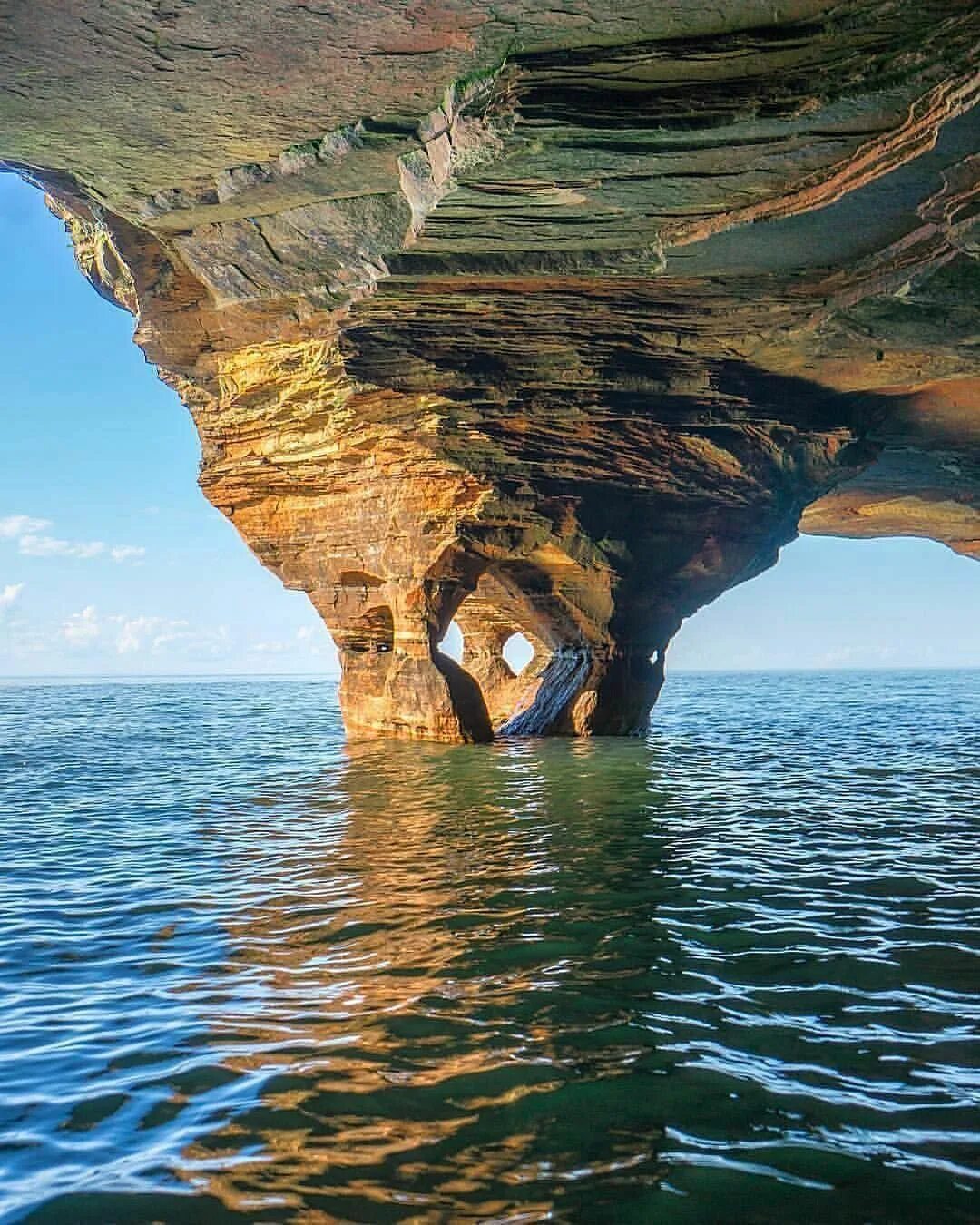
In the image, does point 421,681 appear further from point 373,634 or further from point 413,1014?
point 413,1014

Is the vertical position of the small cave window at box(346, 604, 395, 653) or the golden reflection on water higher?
the small cave window at box(346, 604, 395, 653)

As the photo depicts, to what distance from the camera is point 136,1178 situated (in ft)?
13.0

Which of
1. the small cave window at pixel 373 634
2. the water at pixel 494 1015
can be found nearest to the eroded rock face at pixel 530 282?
the small cave window at pixel 373 634

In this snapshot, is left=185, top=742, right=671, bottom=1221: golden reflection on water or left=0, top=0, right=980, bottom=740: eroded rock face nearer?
left=185, top=742, right=671, bottom=1221: golden reflection on water

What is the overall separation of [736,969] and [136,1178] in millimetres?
3810

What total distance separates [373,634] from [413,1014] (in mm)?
18945

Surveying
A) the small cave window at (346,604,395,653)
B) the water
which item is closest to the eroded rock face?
the small cave window at (346,604,395,653)

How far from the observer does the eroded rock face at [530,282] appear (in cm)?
907

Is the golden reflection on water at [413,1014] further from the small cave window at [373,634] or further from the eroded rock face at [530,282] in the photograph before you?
the small cave window at [373,634]

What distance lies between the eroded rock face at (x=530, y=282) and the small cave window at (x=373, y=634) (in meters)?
0.07

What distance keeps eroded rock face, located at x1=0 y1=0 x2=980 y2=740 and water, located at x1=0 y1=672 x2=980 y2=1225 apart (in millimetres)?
6823

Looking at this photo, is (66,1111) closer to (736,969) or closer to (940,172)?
(736,969)

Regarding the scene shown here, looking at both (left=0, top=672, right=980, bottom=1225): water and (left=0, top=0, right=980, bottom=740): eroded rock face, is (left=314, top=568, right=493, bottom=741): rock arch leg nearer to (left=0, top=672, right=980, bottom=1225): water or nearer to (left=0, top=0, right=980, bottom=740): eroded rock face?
(left=0, top=0, right=980, bottom=740): eroded rock face

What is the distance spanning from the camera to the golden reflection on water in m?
4.03
